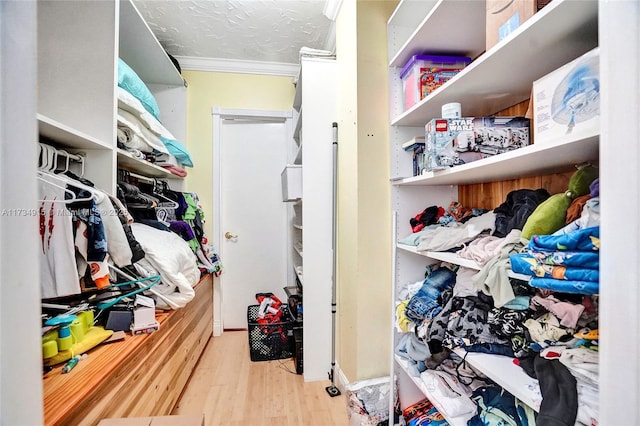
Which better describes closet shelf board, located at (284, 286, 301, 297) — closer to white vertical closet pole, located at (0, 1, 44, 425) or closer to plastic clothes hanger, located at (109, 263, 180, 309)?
plastic clothes hanger, located at (109, 263, 180, 309)

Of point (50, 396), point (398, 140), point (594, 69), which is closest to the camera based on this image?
point (594, 69)

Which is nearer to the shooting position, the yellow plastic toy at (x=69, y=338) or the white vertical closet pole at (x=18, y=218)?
the white vertical closet pole at (x=18, y=218)

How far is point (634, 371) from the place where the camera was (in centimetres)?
44

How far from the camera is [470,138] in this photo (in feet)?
3.51

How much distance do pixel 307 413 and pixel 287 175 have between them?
1.57 metres

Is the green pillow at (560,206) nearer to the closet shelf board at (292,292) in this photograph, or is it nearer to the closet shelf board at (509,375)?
the closet shelf board at (509,375)

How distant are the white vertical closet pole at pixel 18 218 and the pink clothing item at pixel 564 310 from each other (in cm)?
110

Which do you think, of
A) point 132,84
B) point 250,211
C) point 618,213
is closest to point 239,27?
point 132,84

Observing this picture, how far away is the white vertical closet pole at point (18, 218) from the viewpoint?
325mm

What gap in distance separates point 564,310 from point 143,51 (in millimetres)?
2911

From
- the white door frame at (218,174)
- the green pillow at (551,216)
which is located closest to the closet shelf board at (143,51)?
the white door frame at (218,174)

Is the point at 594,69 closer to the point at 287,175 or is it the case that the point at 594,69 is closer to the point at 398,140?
the point at 398,140

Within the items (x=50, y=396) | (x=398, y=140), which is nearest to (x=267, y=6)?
(x=398, y=140)

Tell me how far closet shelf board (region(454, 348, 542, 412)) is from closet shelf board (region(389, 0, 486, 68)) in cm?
131
